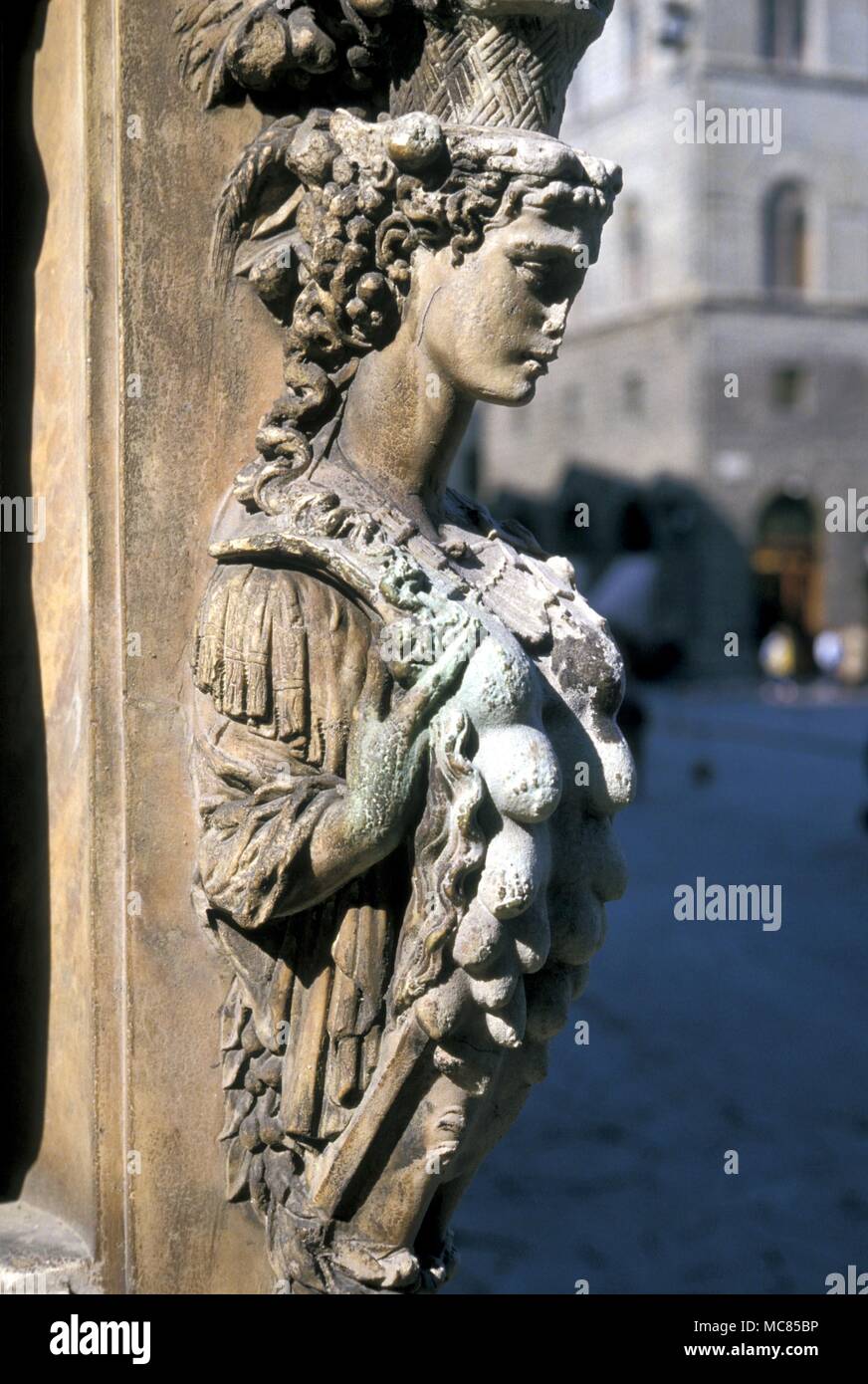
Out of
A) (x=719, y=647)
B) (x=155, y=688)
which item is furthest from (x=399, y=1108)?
(x=719, y=647)

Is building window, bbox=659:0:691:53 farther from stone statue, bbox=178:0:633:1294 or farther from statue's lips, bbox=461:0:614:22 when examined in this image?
stone statue, bbox=178:0:633:1294

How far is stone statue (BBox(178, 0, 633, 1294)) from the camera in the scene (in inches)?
85.3

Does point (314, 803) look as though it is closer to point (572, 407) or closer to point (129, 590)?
point (129, 590)

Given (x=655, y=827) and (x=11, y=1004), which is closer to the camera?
(x=11, y=1004)

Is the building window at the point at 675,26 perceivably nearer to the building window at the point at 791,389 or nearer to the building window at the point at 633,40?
the building window at the point at 633,40

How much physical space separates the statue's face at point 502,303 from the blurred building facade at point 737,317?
26420 mm

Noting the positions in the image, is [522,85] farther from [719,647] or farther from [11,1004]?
[719,647]

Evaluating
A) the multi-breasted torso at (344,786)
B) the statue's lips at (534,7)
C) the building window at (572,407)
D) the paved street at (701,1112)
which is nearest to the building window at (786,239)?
the building window at (572,407)

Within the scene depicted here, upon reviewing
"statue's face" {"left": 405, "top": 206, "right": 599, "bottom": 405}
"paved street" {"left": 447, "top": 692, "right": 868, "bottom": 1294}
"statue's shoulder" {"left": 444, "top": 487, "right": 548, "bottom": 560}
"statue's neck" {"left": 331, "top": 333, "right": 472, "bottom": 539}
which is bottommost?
"paved street" {"left": 447, "top": 692, "right": 868, "bottom": 1294}

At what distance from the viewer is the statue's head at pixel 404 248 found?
2.24 metres

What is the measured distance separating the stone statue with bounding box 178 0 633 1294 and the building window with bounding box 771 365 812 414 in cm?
2964

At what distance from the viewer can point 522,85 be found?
7.51 ft

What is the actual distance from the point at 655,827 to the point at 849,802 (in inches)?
82.9

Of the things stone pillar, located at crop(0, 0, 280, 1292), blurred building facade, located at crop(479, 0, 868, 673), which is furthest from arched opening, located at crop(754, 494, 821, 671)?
stone pillar, located at crop(0, 0, 280, 1292)
